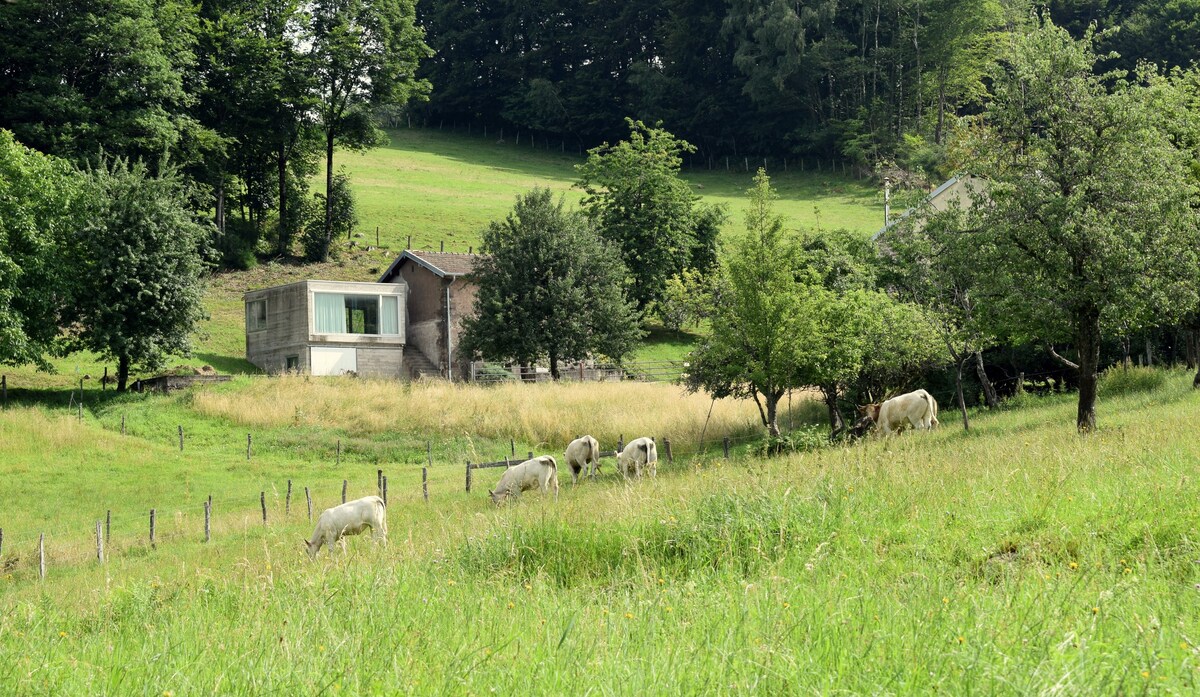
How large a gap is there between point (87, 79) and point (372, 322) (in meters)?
25.4

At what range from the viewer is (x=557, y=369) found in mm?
55375

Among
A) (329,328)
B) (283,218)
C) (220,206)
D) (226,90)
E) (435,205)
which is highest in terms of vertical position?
(226,90)

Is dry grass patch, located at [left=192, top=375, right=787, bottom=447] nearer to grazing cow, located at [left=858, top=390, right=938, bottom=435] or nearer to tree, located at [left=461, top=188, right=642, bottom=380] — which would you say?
tree, located at [left=461, top=188, right=642, bottom=380]

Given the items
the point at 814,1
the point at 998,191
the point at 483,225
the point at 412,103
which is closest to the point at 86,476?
the point at 998,191

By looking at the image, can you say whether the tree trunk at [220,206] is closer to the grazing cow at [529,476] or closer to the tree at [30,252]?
the tree at [30,252]

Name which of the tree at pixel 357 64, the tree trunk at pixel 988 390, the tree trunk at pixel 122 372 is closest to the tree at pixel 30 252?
the tree trunk at pixel 122 372

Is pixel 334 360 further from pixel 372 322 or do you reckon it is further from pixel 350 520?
pixel 350 520

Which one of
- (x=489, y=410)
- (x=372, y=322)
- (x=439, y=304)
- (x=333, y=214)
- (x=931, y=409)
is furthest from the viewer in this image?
(x=333, y=214)

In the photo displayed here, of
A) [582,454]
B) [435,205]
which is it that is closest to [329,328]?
[582,454]

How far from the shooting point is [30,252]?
145 feet

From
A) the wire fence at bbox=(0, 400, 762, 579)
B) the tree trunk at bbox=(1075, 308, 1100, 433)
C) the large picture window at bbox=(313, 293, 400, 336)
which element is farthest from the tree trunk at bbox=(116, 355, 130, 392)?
the tree trunk at bbox=(1075, 308, 1100, 433)

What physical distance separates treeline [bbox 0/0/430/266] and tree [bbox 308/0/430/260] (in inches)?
4.1

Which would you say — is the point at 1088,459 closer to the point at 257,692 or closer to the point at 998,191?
the point at 257,692

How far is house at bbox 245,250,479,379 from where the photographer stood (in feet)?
A: 181
